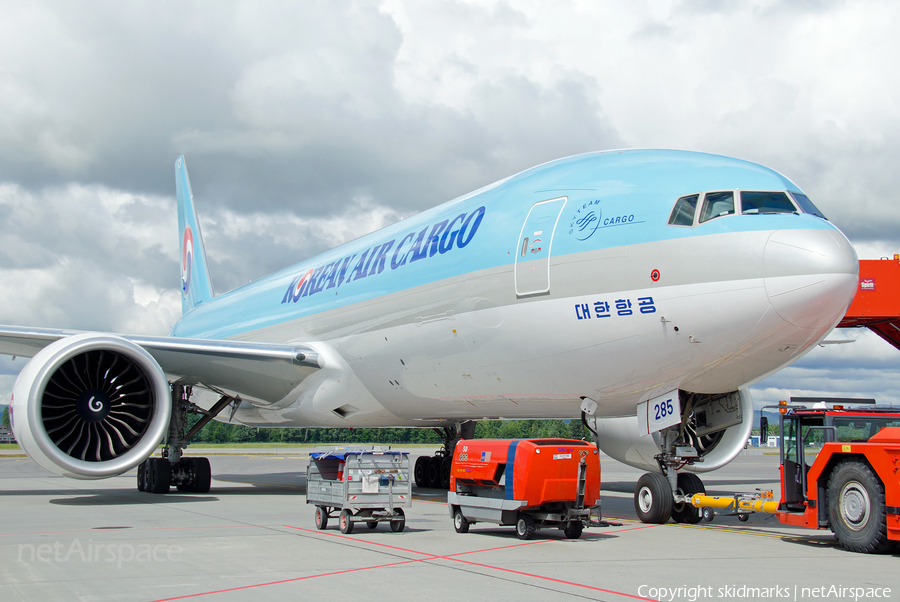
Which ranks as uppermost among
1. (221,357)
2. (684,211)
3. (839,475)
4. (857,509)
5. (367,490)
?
(684,211)

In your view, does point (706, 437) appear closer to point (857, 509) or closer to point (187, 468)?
point (857, 509)

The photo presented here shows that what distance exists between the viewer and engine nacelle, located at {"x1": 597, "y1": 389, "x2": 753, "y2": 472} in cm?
915

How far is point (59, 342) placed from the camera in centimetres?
1138

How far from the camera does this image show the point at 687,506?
8.94 metres

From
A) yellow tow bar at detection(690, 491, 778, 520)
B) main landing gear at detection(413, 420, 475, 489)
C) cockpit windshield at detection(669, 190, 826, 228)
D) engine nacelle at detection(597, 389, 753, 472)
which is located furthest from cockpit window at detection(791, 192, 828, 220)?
main landing gear at detection(413, 420, 475, 489)

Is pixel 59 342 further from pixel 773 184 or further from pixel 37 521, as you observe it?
pixel 773 184

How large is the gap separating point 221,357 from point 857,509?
963 cm

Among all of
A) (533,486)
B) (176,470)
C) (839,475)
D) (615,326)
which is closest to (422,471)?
(176,470)

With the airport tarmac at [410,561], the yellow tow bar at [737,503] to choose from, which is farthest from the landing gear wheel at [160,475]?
the yellow tow bar at [737,503]

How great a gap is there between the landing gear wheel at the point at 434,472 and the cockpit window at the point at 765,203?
9.90m

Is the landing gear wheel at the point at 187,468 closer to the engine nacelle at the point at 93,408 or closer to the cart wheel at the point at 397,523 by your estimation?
the engine nacelle at the point at 93,408

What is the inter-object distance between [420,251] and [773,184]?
16.4ft

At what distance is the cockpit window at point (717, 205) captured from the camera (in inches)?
312

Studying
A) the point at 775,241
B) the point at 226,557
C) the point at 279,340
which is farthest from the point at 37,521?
the point at 775,241
